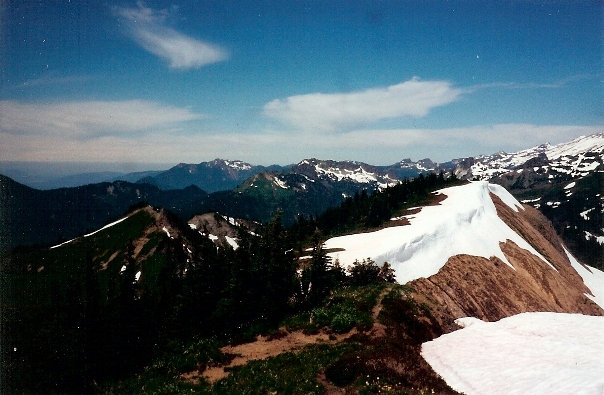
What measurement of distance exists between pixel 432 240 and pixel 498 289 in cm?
1150

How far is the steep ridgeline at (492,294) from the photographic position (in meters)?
18.0

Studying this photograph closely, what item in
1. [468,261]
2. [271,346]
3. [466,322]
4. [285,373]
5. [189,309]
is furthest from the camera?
[468,261]

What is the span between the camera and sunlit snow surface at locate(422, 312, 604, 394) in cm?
1582

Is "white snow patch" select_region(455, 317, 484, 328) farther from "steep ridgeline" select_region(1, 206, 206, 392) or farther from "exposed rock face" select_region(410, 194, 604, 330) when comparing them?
"steep ridgeline" select_region(1, 206, 206, 392)

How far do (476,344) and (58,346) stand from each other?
48163 millimetres

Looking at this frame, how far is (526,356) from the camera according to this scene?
1959cm

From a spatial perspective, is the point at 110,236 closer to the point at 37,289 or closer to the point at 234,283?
the point at 37,289

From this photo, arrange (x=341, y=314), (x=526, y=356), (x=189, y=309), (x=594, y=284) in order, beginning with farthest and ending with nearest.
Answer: (x=594, y=284) → (x=189, y=309) → (x=341, y=314) → (x=526, y=356)

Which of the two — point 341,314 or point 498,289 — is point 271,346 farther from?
point 498,289

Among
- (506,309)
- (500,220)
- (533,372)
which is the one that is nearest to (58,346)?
(533,372)

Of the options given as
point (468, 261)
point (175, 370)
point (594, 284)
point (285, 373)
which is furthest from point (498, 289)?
point (594, 284)

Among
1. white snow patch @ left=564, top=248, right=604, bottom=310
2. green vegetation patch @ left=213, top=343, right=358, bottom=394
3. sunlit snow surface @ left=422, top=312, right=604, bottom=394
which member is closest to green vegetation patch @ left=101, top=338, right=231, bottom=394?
green vegetation patch @ left=213, top=343, right=358, bottom=394

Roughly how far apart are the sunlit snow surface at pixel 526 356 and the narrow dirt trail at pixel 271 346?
18.5 feet

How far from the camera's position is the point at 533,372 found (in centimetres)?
1738
